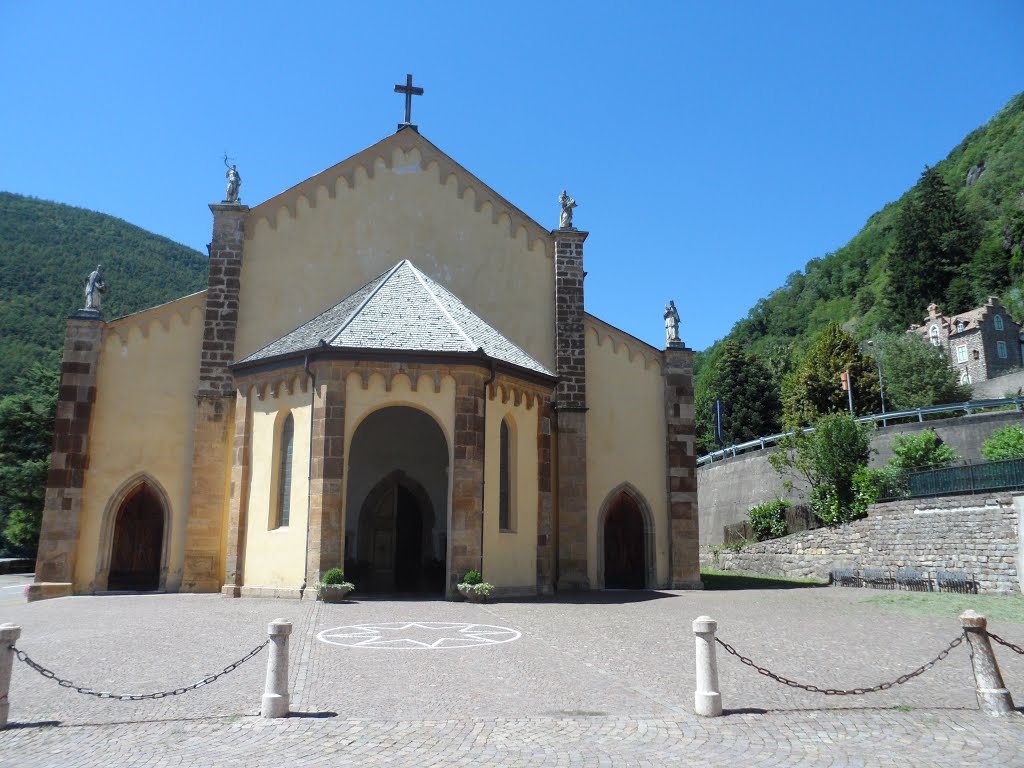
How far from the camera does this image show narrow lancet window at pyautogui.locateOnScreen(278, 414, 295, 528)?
19.1m

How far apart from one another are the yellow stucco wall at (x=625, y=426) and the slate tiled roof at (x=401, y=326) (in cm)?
273

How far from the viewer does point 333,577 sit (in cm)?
1730

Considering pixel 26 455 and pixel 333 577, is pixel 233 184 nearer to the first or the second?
pixel 333 577

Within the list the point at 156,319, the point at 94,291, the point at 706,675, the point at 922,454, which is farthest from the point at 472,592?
the point at 922,454

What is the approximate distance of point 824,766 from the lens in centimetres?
646

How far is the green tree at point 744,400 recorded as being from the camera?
217 feet

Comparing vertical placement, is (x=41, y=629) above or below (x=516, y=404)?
below

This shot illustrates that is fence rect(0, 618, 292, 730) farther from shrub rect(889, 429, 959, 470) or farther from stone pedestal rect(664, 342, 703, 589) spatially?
shrub rect(889, 429, 959, 470)

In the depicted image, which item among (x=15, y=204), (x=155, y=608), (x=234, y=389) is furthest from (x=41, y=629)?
(x=15, y=204)

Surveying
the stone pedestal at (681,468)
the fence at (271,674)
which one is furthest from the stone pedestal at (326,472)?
the stone pedestal at (681,468)

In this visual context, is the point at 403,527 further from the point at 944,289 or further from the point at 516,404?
the point at 944,289

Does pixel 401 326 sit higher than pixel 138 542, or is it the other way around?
pixel 401 326

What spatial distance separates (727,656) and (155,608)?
38.7ft

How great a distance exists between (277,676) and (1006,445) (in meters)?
28.1
